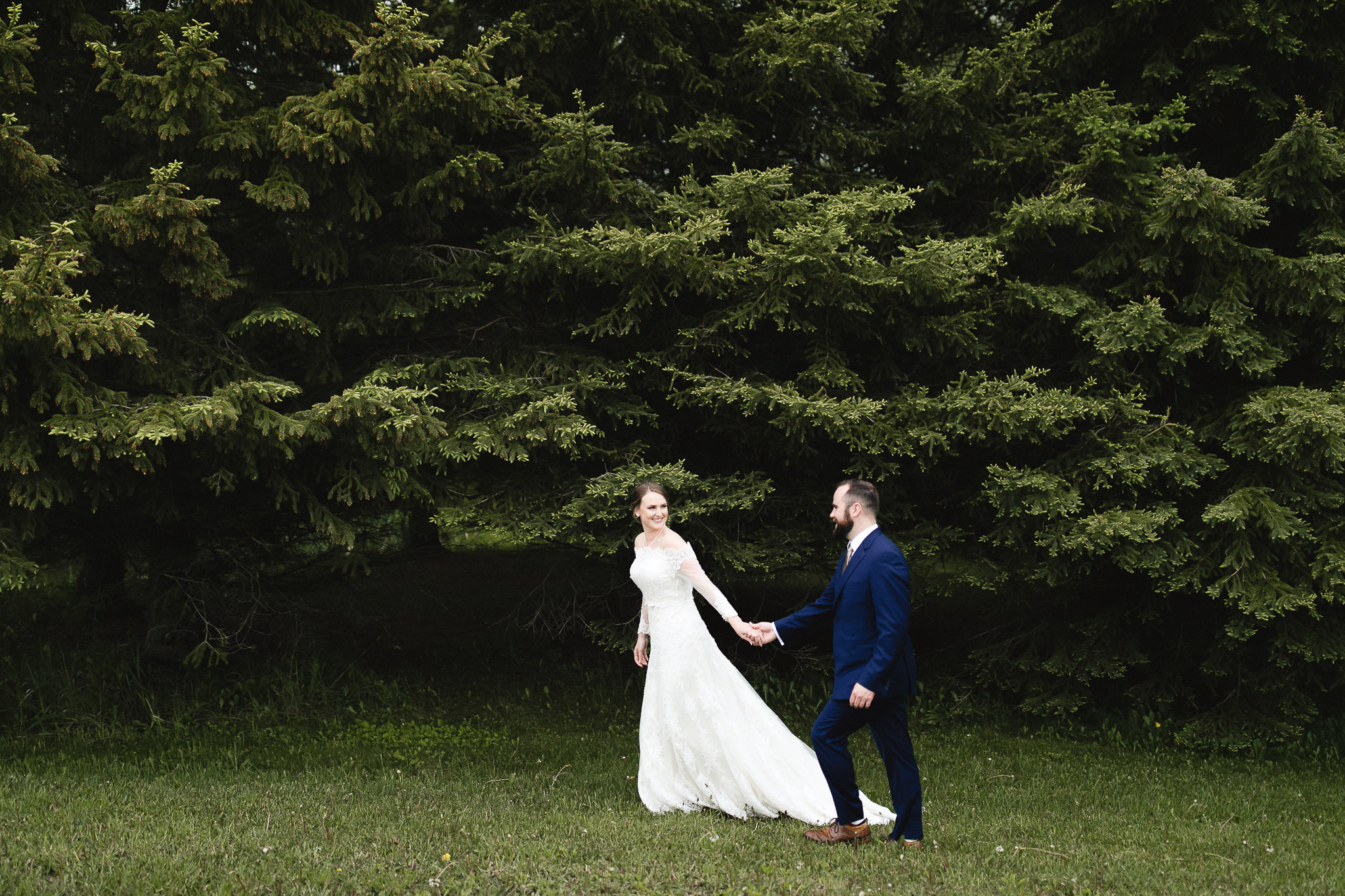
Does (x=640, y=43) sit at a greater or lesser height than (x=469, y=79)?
greater

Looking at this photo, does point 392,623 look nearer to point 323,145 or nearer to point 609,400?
point 609,400

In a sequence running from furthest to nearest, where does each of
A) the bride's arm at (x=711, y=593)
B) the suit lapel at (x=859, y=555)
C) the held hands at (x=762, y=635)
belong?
the bride's arm at (x=711, y=593) → the held hands at (x=762, y=635) → the suit lapel at (x=859, y=555)

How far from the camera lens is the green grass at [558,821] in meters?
4.89

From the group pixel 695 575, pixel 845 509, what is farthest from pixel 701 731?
pixel 845 509

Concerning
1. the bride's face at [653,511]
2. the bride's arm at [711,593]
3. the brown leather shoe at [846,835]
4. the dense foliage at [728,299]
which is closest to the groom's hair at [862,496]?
the bride's arm at [711,593]

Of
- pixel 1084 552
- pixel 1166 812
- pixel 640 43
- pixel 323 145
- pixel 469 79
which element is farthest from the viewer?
pixel 640 43

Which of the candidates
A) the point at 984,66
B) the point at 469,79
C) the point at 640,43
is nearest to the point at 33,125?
the point at 469,79

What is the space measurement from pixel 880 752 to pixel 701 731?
4.26 feet

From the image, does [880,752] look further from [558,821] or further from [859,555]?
[558,821]

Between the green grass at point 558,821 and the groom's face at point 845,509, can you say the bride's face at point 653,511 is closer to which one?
the groom's face at point 845,509

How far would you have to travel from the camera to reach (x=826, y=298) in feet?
26.3

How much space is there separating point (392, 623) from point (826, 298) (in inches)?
331

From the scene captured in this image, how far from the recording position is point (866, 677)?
16.7ft

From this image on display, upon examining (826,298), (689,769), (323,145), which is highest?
(323,145)
